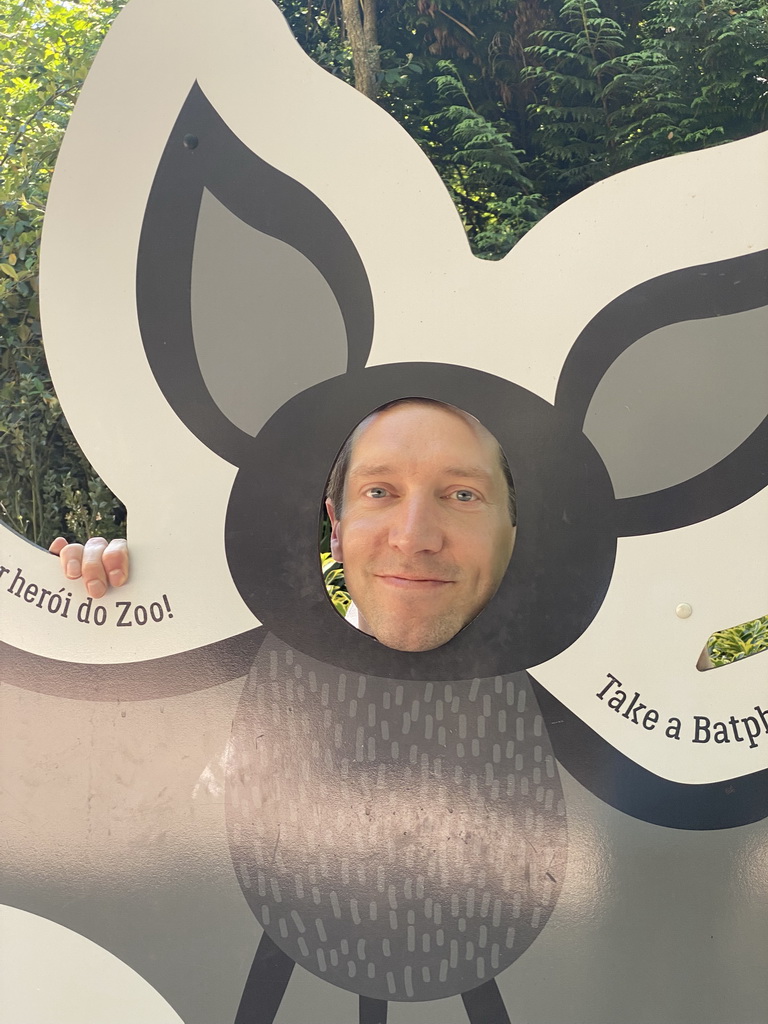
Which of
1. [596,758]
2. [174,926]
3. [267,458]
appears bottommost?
[174,926]

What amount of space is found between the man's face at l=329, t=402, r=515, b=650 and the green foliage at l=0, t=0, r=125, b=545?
100 cm

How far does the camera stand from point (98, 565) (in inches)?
59.6

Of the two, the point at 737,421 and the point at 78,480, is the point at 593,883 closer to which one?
the point at 737,421

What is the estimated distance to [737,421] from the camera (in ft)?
4.64

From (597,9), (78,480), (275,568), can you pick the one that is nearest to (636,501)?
(275,568)

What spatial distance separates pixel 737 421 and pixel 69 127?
1253 mm

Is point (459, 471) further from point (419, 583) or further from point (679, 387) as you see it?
point (679, 387)

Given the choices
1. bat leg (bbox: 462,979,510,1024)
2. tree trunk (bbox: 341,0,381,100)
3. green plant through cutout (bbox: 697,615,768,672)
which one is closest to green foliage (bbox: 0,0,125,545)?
tree trunk (bbox: 341,0,381,100)

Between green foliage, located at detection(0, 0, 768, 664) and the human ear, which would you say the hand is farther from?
green foliage, located at detection(0, 0, 768, 664)

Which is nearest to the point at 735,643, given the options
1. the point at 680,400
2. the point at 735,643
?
the point at 735,643

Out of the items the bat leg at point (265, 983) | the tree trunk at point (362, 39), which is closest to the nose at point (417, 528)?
the bat leg at point (265, 983)

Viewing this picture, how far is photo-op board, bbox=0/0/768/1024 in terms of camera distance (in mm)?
1415

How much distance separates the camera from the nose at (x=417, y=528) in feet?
4.68

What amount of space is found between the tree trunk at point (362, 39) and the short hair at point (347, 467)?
72cm
